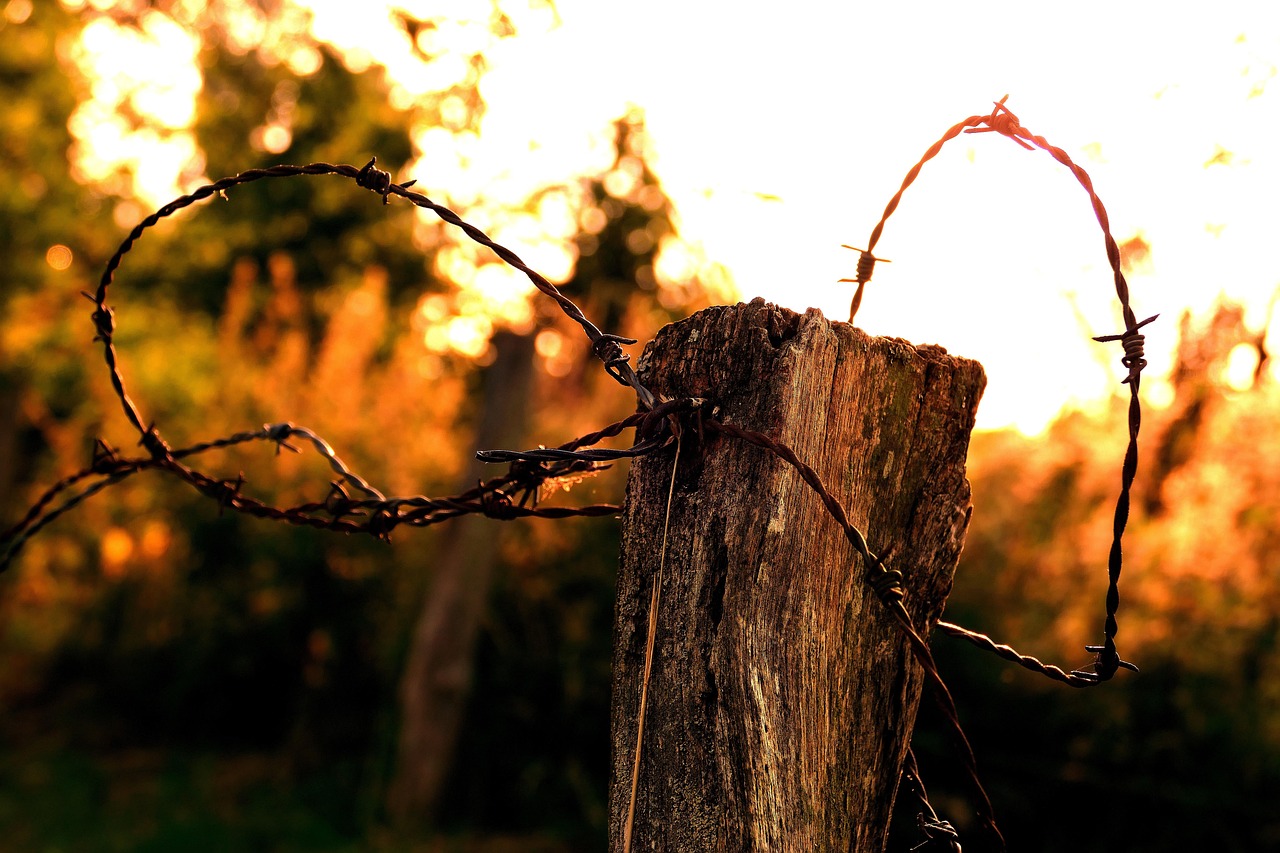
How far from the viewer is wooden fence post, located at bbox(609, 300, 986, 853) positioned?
3.37 feet

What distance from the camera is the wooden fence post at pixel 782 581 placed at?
1.03 metres

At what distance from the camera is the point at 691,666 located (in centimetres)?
106

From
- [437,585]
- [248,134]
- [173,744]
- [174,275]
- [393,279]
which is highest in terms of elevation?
[248,134]

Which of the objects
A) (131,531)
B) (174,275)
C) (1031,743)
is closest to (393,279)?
(174,275)

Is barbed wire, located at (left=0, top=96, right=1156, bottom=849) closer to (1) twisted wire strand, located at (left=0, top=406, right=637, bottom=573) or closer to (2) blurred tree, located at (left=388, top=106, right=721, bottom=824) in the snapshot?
(1) twisted wire strand, located at (left=0, top=406, right=637, bottom=573)

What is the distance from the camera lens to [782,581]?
104cm

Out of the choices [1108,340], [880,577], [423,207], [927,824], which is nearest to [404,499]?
[423,207]

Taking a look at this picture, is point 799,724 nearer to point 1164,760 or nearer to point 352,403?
point 1164,760

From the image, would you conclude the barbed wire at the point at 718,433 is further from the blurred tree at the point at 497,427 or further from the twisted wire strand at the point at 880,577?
the blurred tree at the point at 497,427

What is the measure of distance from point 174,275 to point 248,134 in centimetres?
347

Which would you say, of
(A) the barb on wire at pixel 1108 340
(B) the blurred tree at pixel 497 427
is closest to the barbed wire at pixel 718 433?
(A) the barb on wire at pixel 1108 340

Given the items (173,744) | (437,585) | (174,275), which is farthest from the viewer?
(174,275)

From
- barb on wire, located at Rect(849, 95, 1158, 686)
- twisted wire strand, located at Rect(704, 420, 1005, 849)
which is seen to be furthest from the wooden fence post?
barb on wire, located at Rect(849, 95, 1158, 686)

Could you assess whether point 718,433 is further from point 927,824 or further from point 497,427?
point 497,427
